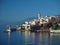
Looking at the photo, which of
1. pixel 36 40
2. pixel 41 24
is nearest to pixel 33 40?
pixel 36 40

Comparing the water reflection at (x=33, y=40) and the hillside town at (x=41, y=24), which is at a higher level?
the hillside town at (x=41, y=24)

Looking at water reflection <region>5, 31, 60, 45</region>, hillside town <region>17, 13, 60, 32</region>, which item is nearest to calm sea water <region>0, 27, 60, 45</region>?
water reflection <region>5, 31, 60, 45</region>

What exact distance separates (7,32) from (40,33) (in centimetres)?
164

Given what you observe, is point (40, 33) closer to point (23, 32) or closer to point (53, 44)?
point (23, 32)

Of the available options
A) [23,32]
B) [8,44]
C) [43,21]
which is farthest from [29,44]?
[23,32]

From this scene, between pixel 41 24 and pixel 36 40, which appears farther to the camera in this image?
pixel 41 24

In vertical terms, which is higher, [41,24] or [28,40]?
[41,24]

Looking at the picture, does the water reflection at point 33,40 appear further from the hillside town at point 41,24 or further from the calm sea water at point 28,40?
the hillside town at point 41,24

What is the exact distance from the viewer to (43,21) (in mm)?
11047

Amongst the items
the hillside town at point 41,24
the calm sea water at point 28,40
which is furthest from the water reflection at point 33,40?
the hillside town at point 41,24

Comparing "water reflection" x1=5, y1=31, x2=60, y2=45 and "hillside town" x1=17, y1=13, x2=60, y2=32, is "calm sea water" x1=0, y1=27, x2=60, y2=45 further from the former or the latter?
"hillside town" x1=17, y1=13, x2=60, y2=32

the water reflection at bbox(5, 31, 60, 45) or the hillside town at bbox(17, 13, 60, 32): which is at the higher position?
the hillside town at bbox(17, 13, 60, 32)

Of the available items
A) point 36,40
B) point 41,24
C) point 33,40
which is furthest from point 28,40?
point 41,24

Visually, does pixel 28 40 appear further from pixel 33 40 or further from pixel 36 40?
pixel 36 40
